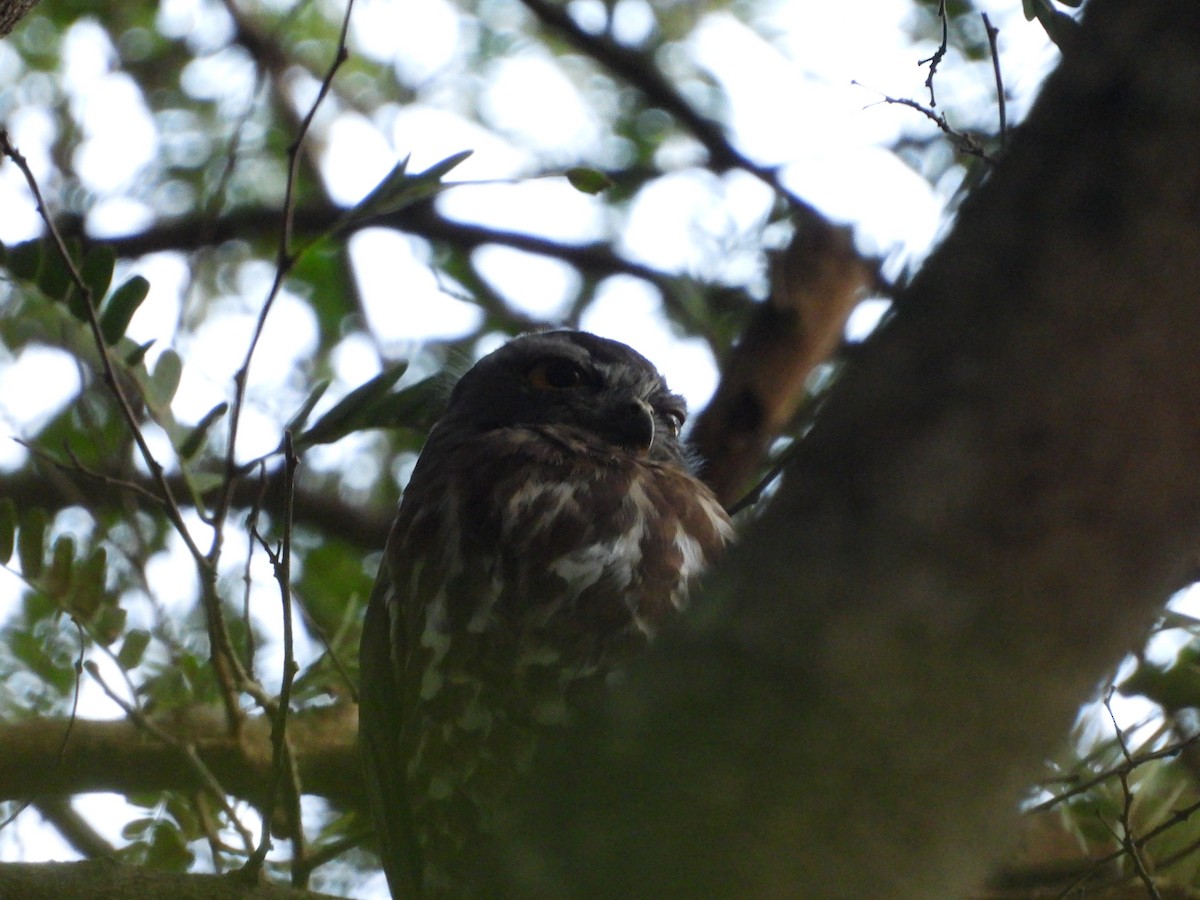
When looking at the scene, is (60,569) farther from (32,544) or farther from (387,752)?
(387,752)

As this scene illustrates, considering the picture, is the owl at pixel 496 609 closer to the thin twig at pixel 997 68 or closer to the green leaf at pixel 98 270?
the green leaf at pixel 98 270

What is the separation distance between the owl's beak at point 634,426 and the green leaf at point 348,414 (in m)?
0.79

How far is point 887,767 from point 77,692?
2.42 metres

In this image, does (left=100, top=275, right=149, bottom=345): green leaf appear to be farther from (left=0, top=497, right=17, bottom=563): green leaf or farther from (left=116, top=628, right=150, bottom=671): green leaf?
(left=116, top=628, right=150, bottom=671): green leaf

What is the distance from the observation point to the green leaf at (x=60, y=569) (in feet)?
10.3

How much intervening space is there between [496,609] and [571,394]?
0.94 meters

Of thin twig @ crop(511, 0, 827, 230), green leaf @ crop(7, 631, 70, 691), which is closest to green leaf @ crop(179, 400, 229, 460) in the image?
green leaf @ crop(7, 631, 70, 691)

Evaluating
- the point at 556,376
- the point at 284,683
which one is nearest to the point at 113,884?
the point at 284,683

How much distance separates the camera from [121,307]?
10.1 feet

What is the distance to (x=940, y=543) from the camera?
3.54ft

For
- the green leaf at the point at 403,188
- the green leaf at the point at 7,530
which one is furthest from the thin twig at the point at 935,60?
the green leaf at the point at 7,530

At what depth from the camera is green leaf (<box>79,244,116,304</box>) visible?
10.00 feet

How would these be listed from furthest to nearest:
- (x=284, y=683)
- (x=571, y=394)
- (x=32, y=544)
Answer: (x=571, y=394), (x=32, y=544), (x=284, y=683)

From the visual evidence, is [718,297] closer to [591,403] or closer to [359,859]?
[591,403]
